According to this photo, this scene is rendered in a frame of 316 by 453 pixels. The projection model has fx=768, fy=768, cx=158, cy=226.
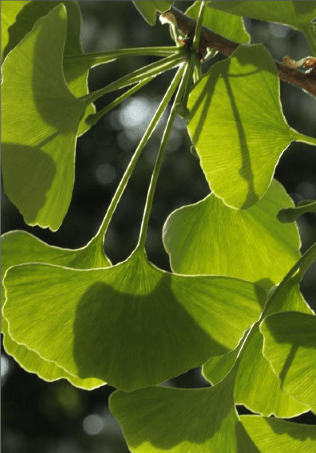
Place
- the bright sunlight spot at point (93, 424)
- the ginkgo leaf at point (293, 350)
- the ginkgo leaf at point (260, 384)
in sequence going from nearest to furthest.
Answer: the ginkgo leaf at point (293, 350)
the ginkgo leaf at point (260, 384)
the bright sunlight spot at point (93, 424)

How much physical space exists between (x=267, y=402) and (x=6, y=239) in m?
0.22

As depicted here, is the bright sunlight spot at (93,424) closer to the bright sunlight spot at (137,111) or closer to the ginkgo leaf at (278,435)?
the bright sunlight spot at (137,111)

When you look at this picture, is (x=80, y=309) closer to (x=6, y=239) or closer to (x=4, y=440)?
(x=6, y=239)

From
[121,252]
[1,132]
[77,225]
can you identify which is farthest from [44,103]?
[77,225]

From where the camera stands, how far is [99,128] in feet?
15.3

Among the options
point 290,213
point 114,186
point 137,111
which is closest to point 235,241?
point 290,213

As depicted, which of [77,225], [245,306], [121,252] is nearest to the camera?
[245,306]

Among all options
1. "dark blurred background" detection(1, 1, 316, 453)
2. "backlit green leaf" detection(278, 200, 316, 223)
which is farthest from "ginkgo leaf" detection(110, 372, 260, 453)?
"dark blurred background" detection(1, 1, 316, 453)

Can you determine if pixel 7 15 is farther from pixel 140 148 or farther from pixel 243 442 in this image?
pixel 243 442

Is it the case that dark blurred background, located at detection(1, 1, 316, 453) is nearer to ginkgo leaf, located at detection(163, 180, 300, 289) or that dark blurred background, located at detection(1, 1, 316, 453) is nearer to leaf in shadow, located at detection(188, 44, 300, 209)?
ginkgo leaf, located at detection(163, 180, 300, 289)

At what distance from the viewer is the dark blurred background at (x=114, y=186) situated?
413cm

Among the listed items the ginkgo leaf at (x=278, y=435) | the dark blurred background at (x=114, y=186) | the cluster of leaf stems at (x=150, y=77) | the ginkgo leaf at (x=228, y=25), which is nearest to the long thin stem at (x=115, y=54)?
the cluster of leaf stems at (x=150, y=77)

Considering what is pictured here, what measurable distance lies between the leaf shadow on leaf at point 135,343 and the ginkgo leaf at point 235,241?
136mm

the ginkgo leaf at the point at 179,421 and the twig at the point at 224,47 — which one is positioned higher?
the twig at the point at 224,47
